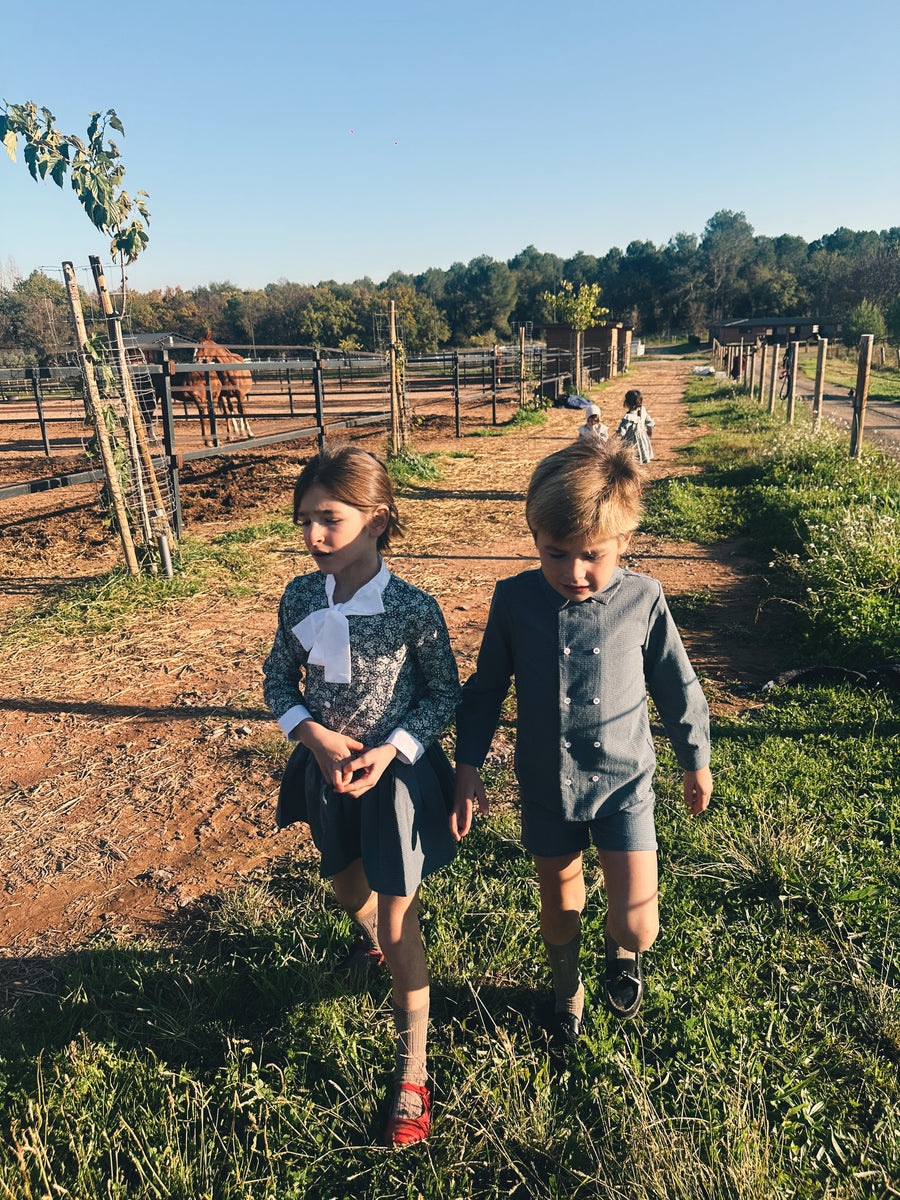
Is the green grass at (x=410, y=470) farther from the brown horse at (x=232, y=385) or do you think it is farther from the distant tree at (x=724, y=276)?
the distant tree at (x=724, y=276)

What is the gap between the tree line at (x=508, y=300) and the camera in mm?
49906

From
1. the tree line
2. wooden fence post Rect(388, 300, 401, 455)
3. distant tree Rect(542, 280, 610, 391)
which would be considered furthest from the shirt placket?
distant tree Rect(542, 280, 610, 391)

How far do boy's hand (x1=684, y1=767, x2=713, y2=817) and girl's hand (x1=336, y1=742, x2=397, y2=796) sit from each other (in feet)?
2.47

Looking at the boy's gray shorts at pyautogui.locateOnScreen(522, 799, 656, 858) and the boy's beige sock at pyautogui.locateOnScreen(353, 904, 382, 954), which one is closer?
the boy's gray shorts at pyautogui.locateOnScreen(522, 799, 656, 858)

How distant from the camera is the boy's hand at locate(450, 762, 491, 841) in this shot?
6.16ft

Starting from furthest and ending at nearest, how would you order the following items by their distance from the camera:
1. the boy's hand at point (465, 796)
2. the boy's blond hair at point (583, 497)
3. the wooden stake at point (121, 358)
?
the wooden stake at point (121, 358)
the boy's hand at point (465, 796)
the boy's blond hair at point (583, 497)

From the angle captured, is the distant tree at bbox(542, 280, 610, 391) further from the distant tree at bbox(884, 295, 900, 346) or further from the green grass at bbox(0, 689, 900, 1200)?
the green grass at bbox(0, 689, 900, 1200)

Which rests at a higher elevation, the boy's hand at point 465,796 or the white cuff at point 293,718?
the white cuff at point 293,718

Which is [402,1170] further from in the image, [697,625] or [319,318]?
[319,318]

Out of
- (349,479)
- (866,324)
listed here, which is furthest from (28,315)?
(349,479)

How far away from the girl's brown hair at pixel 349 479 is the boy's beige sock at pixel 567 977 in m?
1.26

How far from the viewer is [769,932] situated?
7.82 feet

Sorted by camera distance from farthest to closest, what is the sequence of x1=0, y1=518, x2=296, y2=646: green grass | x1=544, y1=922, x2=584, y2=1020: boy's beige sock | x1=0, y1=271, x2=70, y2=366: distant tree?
x1=0, y1=271, x2=70, y2=366: distant tree, x1=0, y1=518, x2=296, y2=646: green grass, x1=544, y1=922, x2=584, y2=1020: boy's beige sock

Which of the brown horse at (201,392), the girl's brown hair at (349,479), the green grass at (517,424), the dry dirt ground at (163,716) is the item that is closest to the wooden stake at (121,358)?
the dry dirt ground at (163,716)
